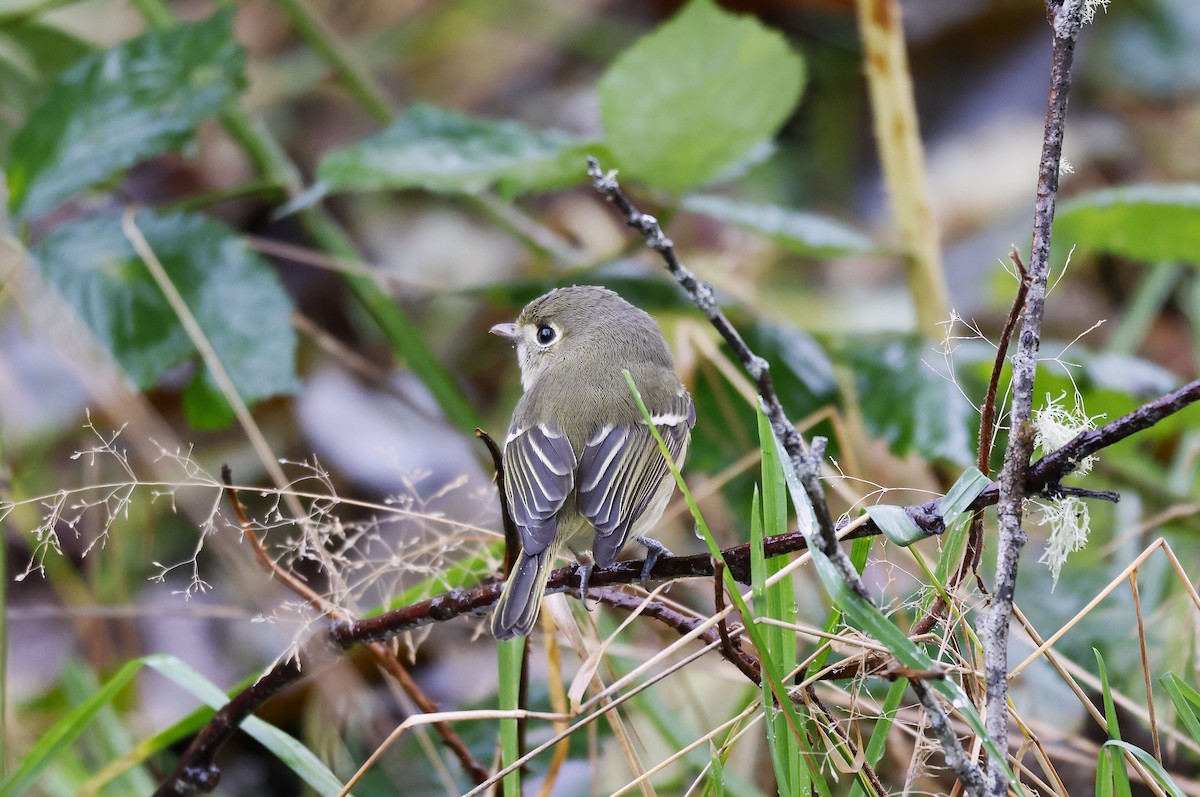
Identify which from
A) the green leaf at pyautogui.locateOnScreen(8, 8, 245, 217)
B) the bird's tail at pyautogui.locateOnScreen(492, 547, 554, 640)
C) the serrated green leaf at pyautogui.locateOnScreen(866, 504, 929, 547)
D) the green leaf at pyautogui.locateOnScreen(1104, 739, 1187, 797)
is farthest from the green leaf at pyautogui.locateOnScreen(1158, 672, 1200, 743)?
the green leaf at pyautogui.locateOnScreen(8, 8, 245, 217)

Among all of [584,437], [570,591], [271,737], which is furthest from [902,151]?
[271,737]

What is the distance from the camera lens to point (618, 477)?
2086 mm

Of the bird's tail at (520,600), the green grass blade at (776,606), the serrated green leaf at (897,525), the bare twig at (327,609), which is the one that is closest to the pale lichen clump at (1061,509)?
the serrated green leaf at (897,525)

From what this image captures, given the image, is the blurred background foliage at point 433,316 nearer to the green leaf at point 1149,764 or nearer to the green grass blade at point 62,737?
Answer: the green grass blade at point 62,737

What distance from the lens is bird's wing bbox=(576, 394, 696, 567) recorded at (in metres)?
1.91

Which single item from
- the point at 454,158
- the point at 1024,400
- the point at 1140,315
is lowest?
the point at 1140,315

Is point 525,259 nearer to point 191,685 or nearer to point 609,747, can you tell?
point 609,747

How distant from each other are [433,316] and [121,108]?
2168 mm

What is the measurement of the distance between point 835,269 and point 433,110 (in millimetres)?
3257

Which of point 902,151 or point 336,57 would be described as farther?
point 336,57

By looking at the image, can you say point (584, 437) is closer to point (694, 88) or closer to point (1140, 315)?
point (694, 88)

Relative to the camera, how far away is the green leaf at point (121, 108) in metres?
2.71

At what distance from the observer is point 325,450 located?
4.11m

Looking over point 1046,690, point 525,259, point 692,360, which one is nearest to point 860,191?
point 525,259
